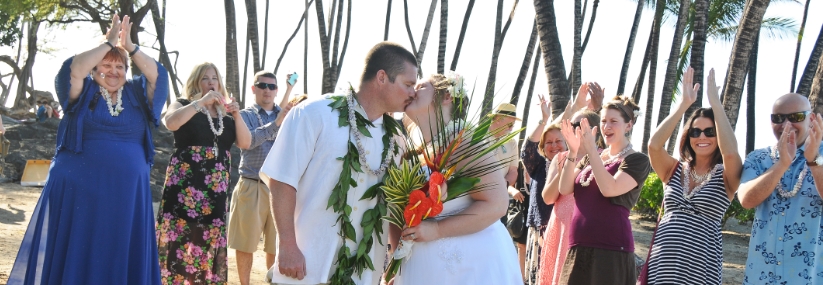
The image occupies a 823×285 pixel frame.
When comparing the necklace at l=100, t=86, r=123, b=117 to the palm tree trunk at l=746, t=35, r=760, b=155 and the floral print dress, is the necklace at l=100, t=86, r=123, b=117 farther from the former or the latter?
the palm tree trunk at l=746, t=35, r=760, b=155

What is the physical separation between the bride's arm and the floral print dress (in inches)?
120

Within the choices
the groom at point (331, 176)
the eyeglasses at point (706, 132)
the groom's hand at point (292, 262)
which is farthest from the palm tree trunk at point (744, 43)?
the groom's hand at point (292, 262)

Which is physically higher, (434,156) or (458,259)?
(434,156)

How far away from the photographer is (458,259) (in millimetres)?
4285

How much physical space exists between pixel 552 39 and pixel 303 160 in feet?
21.7

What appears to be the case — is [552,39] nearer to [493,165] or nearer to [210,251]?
[210,251]

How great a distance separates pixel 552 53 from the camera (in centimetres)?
1005

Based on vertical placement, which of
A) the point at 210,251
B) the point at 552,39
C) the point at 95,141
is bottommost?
the point at 210,251

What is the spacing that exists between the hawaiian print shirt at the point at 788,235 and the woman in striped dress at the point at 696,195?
0.23 metres

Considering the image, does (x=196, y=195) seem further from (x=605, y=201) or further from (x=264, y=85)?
(x=605, y=201)

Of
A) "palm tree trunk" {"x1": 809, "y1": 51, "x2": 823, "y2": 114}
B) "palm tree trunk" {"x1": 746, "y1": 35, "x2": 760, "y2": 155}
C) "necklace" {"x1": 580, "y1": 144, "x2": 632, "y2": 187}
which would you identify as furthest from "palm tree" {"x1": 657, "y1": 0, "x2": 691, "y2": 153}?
"necklace" {"x1": 580, "y1": 144, "x2": 632, "y2": 187}

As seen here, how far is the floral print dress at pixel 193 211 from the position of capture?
6699mm

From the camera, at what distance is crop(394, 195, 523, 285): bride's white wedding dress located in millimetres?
4270

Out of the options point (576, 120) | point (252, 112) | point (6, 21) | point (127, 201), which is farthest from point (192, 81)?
point (6, 21)
